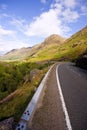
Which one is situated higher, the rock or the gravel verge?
the rock

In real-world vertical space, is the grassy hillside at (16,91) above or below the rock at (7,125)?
below

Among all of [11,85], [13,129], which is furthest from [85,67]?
[13,129]

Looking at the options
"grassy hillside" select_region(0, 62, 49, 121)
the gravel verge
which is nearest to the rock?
the gravel verge

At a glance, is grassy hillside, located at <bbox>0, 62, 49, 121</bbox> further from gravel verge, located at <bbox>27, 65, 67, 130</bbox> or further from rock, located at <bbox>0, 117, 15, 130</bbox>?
rock, located at <bbox>0, 117, 15, 130</bbox>

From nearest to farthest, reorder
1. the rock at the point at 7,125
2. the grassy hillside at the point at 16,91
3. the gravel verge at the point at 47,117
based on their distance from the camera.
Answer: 1. the rock at the point at 7,125
2. the gravel verge at the point at 47,117
3. the grassy hillside at the point at 16,91

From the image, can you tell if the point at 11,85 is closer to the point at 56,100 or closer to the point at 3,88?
the point at 3,88

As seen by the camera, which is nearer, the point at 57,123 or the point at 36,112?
the point at 57,123

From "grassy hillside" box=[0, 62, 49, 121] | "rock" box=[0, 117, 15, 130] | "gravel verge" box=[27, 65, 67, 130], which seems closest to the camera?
"rock" box=[0, 117, 15, 130]

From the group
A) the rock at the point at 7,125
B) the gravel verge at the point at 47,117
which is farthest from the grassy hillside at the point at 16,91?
the rock at the point at 7,125

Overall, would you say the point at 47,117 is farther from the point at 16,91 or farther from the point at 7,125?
the point at 16,91

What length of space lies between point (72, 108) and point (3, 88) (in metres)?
20.9

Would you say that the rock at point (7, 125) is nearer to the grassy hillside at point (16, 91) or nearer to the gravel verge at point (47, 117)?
the gravel verge at point (47, 117)

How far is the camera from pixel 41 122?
7008mm

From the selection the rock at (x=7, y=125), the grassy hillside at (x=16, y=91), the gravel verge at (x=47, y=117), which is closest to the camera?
the rock at (x=7, y=125)
